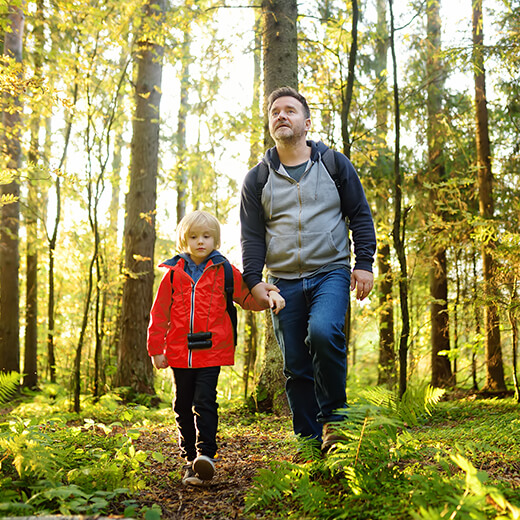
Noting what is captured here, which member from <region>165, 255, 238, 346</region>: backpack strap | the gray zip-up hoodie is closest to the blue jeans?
the gray zip-up hoodie

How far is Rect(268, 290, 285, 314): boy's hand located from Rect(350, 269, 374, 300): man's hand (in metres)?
0.49

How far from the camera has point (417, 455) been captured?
8.15 feet

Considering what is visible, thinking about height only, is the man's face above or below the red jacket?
above

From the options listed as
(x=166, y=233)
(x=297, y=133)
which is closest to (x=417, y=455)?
(x=297, y=133)

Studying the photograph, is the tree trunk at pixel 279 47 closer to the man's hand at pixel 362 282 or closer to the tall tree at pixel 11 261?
the man's hand at pixel 362 282

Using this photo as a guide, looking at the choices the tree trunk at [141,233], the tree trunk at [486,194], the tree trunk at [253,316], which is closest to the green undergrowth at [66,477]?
the tree trunk at [253,316]

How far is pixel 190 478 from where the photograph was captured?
2.92 m

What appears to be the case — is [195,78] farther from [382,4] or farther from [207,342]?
[207,342]

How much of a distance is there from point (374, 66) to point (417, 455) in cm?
1022

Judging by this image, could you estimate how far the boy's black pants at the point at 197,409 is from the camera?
3.10 meters

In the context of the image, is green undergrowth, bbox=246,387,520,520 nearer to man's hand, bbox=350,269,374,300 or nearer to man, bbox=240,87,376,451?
man, bbox=240,87,376,451

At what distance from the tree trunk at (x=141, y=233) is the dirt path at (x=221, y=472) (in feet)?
10.1

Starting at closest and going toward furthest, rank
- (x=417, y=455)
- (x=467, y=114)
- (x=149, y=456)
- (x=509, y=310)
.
A: (x=417, y=455) < (x=149, y=456) < (x=509, y=310) < (x=467, y=114)

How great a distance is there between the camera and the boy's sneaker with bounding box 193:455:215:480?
113 inches
